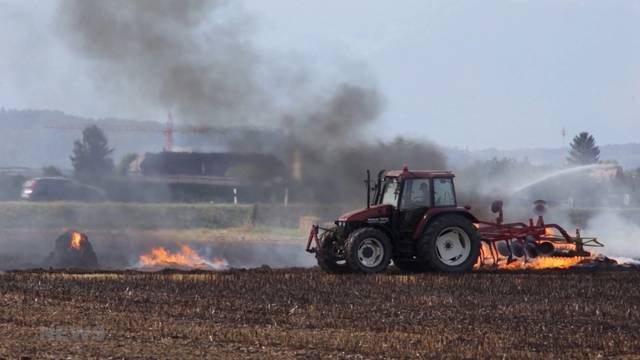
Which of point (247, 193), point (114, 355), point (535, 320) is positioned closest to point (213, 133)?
point (247, 193)

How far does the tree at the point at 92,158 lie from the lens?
52.0 m

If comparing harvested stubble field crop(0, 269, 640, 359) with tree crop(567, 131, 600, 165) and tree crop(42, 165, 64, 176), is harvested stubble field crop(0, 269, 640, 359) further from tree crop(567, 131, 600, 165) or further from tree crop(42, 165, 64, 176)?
tree crop(567, 131, 600, 165)

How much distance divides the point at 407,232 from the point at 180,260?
28.0ft

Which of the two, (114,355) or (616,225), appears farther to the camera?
(616,225)

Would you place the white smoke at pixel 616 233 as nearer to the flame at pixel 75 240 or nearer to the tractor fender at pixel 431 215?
the tractor fender at pixel 431 215

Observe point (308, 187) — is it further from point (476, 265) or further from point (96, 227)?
point (476, 265)

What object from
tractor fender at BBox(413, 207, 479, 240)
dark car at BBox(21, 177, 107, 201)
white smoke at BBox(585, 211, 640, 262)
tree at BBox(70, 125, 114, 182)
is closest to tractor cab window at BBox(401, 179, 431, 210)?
tractor fender at BBox(413, 207, 479, 240)

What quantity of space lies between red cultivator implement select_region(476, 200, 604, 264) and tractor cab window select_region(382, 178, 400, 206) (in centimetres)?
265

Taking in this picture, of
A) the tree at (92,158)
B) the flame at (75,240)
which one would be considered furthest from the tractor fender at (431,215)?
the tree at (92,158)

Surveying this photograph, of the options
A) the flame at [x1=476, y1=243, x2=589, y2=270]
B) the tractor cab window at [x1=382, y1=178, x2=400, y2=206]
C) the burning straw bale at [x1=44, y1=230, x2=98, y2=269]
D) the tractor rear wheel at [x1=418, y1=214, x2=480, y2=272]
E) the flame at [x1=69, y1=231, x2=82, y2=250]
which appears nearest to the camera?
the tractor rear wheel at [x1=418, y1=214, x2=480, y2=272]

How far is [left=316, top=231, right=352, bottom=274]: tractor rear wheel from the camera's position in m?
27.0

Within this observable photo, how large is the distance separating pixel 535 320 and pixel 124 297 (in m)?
7.58

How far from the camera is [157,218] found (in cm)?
4425

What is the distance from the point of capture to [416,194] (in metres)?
26.8
